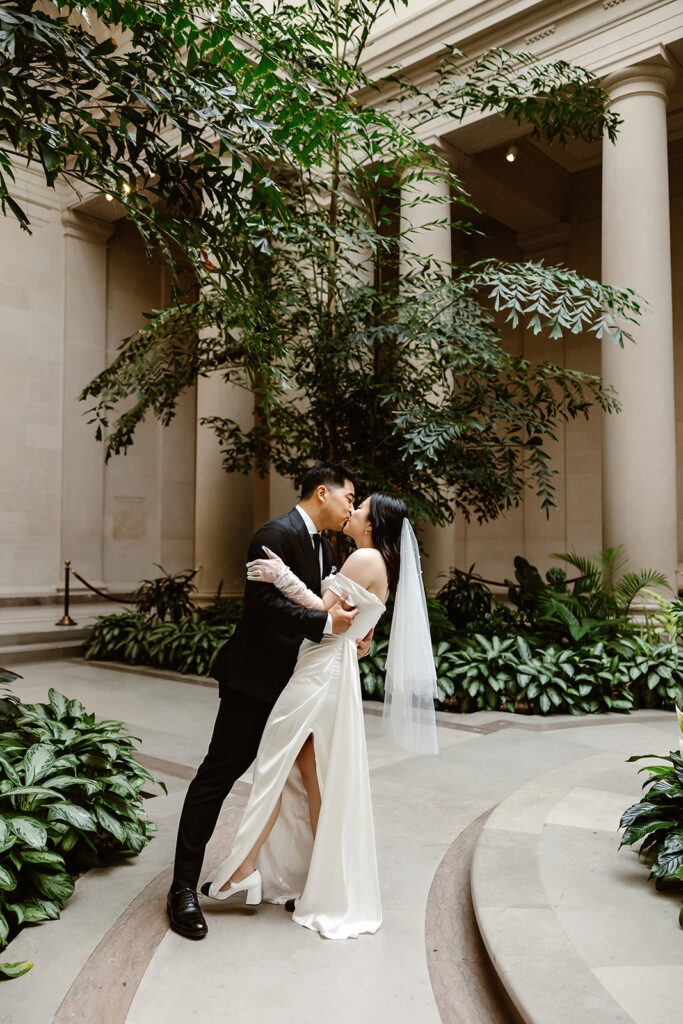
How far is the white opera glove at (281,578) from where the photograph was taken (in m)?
3.24

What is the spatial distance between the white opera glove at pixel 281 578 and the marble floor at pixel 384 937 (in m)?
1.40

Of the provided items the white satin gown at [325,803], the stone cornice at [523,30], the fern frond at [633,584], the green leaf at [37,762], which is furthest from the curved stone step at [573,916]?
the stone cornice at [523,30]

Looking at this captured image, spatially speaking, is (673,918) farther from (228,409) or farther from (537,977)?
(228,409)

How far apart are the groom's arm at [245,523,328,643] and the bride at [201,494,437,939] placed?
0.06 m

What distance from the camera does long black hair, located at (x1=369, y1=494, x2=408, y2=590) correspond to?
3568 millimetres

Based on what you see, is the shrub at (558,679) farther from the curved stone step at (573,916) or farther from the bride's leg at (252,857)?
the bride's leg at (252,857)

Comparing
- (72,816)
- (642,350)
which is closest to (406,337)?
(642,350)

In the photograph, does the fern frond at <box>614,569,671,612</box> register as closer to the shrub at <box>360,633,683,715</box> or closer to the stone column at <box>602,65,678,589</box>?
the stone column at <box>602,65,678,589</box>

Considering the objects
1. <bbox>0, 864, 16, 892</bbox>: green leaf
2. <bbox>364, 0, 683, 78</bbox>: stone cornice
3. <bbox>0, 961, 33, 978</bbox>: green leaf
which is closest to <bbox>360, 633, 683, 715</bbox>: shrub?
<bbox>0, 864, 16, 892</bbox>: green leaf

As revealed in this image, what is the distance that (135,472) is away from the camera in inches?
738

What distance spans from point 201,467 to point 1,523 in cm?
548

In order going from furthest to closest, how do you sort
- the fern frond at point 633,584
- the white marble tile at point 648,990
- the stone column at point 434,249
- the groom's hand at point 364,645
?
the stone column at point 434,249, the fern frond at point 633,584, the groom's hand at point 364,645, the white marble tile at point 648,990

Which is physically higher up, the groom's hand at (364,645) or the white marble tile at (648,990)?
the groom's hand at (364,645)

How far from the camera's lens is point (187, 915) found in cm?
319
